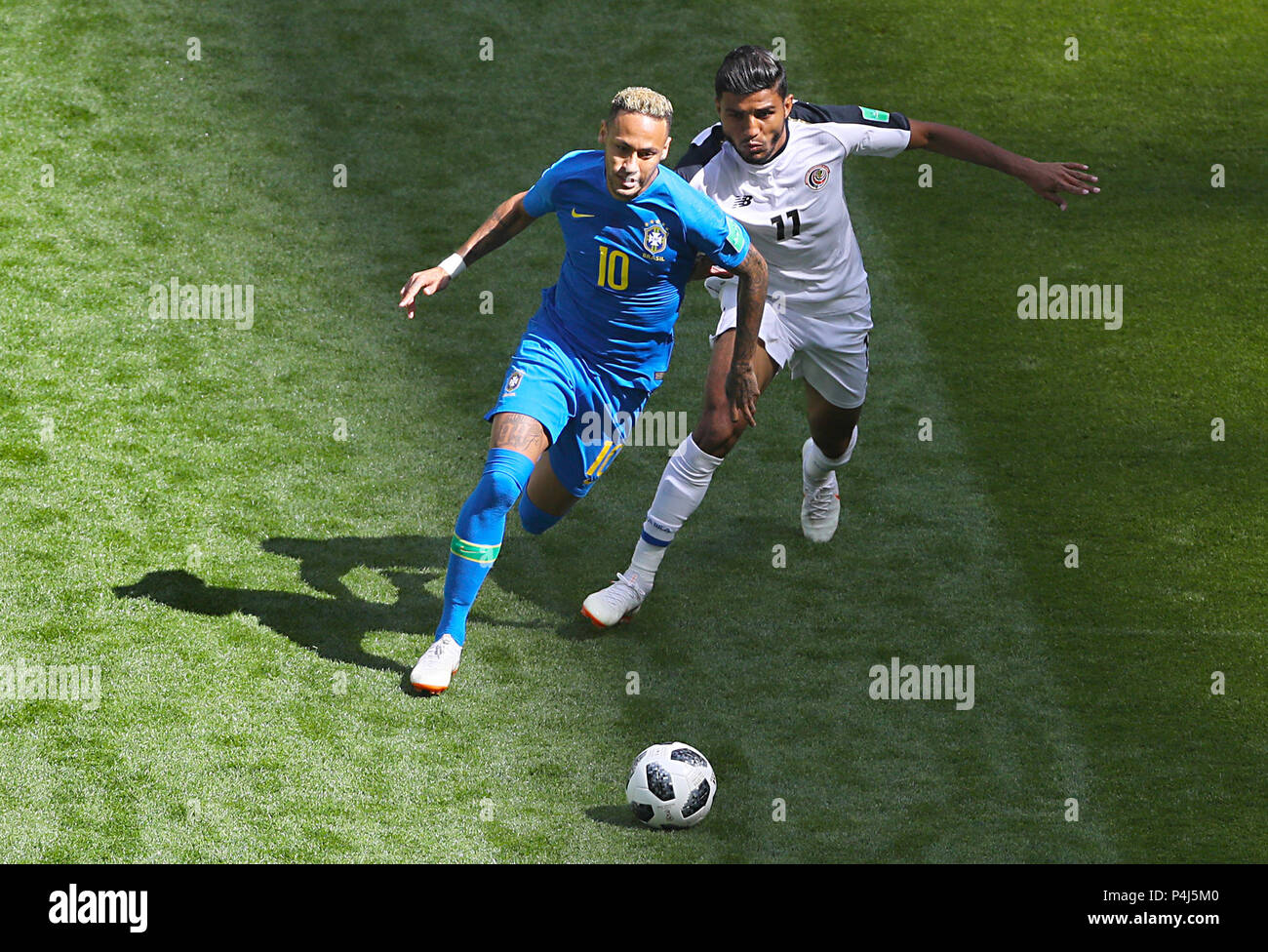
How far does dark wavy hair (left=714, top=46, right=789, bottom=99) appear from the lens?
6102 millimetres

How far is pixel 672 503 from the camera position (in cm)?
653

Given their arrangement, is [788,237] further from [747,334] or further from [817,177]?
[747,334]

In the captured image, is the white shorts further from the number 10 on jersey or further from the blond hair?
the blond hair

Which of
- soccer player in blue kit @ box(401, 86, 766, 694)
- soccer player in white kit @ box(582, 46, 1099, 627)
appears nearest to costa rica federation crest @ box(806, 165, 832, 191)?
soccer player in white kit @ box(582, 46, 1099, 627)

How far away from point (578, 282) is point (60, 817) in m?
2.70

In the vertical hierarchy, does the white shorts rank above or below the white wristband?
below

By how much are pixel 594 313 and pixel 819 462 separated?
1.52 metres

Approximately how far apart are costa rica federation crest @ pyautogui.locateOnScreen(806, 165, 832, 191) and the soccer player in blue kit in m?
0.64

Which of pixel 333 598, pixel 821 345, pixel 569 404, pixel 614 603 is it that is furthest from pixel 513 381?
pixel 821 345

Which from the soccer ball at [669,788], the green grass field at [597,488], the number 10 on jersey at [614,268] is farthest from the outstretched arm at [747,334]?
the soccer ball at [669,788]

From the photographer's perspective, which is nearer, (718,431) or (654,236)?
(654,236)

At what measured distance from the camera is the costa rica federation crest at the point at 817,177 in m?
6.50

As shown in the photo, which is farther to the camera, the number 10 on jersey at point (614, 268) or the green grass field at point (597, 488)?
the number 10 on jersey at point (614, 268)

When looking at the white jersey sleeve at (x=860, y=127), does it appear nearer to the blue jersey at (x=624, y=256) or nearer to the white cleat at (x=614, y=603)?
the blue jersey at (x=624, y=256)
